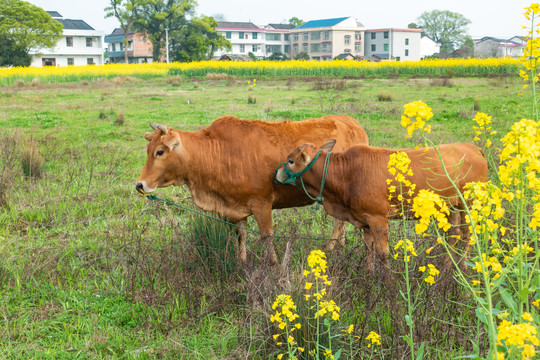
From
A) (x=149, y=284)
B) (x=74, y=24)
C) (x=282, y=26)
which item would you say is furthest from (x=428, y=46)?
(x=149, y=284)

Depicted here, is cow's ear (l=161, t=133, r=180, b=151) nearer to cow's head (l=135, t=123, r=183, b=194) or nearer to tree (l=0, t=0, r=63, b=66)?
cow's head (l=135, t=123, r=183, b=194)

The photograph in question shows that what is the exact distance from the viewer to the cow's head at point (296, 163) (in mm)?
4980

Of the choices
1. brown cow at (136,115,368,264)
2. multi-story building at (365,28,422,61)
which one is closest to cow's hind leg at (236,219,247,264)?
brown cow at (136,115,368,264)

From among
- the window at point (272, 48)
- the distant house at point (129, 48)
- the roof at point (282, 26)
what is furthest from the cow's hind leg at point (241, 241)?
the roof at point (282, 26)

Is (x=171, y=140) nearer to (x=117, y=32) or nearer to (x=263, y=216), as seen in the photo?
(x=263, y=216)

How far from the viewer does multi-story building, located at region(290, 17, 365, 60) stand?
96000 mm

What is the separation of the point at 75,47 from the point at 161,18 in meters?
17.4

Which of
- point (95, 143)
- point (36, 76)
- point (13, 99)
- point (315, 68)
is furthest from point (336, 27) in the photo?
point (95, 143)

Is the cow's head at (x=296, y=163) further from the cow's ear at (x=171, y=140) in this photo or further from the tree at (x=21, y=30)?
the tree at (x=21, y=30)

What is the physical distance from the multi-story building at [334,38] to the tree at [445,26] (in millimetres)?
24186

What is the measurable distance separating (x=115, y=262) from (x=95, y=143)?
6.56 meters

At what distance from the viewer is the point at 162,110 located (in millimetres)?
17578

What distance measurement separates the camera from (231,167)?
210 inches

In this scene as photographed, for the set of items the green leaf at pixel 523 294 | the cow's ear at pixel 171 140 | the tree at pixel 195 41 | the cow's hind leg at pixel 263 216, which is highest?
the tree at pixel 195 41
